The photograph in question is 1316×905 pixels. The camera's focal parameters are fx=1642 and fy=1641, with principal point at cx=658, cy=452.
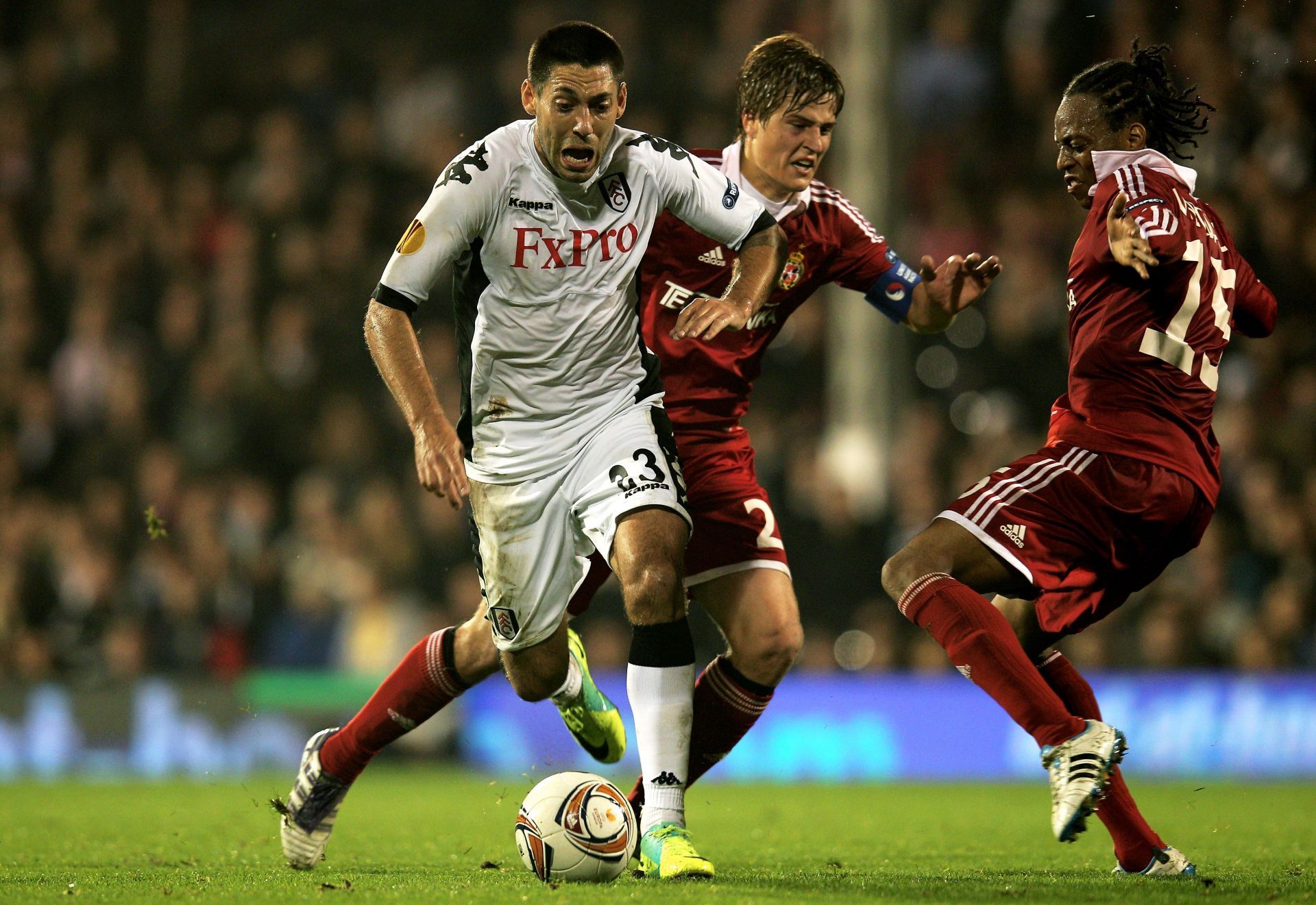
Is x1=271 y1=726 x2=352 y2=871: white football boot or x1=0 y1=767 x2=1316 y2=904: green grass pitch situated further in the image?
x1=271 y1=726 x2=352 y2=871: white football boot

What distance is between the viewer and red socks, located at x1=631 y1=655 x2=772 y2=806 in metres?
5.34

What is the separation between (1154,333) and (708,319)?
1273mm

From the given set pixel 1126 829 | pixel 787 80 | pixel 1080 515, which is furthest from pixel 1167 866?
pixel 787 80

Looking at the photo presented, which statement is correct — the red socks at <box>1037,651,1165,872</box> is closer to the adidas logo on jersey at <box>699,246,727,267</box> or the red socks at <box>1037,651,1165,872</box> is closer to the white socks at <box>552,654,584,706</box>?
the white socks at <box>552,654,584,706</box>

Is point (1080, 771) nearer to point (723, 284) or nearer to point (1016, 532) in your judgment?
point (1016, 532)

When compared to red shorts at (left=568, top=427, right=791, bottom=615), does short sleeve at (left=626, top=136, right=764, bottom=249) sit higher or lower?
higher

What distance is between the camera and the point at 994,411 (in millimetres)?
11070

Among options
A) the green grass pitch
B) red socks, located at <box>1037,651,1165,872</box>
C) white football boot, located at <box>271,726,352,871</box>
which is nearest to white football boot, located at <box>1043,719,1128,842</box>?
the green grass pitch

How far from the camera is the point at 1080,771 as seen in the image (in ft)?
13.4

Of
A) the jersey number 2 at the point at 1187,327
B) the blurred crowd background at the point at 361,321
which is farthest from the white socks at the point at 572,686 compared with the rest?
the blurred crowd background at the point at 361,321

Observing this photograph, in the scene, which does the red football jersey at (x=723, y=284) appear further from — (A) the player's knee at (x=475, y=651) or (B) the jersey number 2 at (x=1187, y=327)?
(B) the jersey number 2 at (x=1187, y=327)

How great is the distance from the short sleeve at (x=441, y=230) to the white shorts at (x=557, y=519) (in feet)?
2.23

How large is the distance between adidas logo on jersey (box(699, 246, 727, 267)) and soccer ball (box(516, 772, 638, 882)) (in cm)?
189

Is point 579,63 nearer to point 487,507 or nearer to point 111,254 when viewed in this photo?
point 487,507
